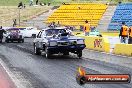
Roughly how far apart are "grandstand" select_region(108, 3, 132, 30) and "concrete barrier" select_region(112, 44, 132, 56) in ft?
116

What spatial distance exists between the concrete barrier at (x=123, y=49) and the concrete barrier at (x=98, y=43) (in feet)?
5.29

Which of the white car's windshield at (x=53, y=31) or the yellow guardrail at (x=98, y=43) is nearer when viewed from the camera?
the white car's windshield at (x=53, y=31)

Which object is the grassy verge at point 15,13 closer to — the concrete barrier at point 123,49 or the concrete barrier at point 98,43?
the concrete barrier at point 98,43

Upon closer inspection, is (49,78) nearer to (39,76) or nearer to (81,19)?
(39,76)

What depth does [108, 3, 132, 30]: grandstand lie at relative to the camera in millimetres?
60588

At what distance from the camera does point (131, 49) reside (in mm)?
22359

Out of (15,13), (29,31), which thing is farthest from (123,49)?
(15,13)

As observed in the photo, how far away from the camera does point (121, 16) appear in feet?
213

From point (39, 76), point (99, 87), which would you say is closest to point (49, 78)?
point (39, 76)

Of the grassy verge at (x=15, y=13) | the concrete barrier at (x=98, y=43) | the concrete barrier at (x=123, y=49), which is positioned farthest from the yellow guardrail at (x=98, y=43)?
the grassy verge at (x=15, y=13)

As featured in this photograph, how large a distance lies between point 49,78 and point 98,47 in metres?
14.8

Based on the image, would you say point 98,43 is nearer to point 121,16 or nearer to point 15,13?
point 121,16

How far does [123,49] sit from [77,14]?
1810 inches

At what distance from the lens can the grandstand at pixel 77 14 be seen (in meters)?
65.6
